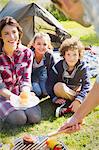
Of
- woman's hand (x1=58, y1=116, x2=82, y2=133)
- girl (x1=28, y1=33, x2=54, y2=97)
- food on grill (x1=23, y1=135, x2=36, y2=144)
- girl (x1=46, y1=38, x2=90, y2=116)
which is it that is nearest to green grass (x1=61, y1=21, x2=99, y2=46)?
girl (x1=28, y1=33, x2=54, y2=97)

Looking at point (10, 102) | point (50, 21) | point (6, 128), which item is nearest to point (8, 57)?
point (10, 102)

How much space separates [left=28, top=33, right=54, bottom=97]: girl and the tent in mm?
1071

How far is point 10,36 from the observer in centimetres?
279

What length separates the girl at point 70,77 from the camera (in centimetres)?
300

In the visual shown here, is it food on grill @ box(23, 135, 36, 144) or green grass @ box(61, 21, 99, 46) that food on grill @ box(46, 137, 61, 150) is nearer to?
food on grill @ box(23, 135, 36, 144)

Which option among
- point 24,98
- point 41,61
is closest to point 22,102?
point 24,98

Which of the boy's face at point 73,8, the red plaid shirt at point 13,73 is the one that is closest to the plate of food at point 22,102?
the red plaid shirt at point 13,73

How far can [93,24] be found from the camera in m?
0.57

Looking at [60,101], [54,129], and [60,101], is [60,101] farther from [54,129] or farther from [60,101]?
[54,129]

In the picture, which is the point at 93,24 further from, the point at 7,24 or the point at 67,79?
the point at 67,79

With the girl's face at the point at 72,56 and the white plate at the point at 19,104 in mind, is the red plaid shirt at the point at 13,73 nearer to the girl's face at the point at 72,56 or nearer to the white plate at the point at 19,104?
the white plate at the point at 19,104

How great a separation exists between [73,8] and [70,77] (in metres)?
2.51

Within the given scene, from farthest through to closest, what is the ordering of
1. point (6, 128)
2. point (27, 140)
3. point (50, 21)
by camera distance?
point (50, 21) < point (6, 128) < point (27, 140)

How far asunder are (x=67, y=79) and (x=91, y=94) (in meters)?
1.62
